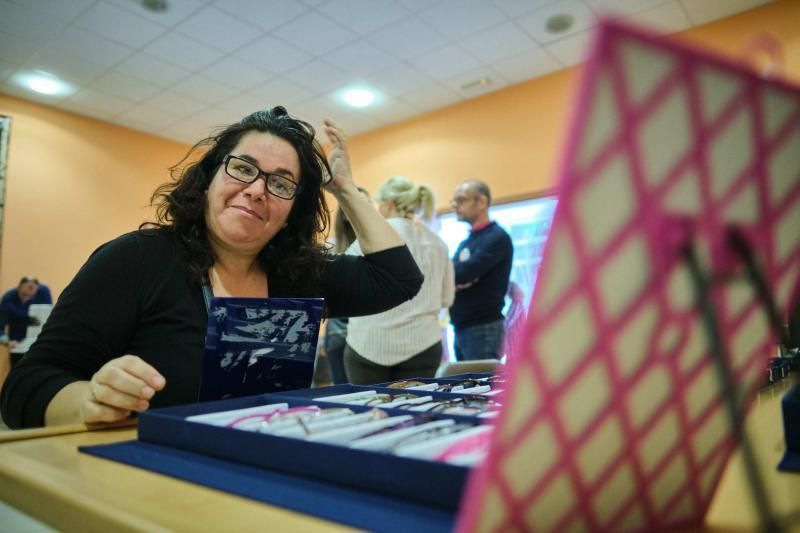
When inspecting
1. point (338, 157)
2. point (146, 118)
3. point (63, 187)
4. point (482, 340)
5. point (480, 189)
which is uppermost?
point (146, 118)

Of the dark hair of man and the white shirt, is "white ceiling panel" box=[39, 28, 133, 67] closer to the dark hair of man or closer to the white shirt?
the dark hair of man

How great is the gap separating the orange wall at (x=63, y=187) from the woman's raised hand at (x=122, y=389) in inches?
152

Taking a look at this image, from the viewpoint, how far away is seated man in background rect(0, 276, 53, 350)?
12.8ft

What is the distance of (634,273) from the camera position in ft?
0.69

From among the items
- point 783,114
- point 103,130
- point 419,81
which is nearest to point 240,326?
point 783,114

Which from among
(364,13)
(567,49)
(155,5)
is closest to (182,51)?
(155,5)

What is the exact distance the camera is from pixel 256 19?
326 cm

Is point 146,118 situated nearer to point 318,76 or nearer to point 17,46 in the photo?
point 17,46

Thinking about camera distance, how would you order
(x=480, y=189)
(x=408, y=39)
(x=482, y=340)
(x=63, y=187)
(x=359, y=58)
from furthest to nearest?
1. (x=63, y=187)
2. (x=359, y=58)
3. (x=408, y=39)
4. (x=480, y=189)
5. (x=482, y=340)

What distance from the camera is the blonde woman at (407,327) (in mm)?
1954

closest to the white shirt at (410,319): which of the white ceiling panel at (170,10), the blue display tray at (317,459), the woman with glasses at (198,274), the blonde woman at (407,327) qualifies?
the blonde woman at (407,327)

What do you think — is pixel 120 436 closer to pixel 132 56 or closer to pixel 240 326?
pixel 240 326

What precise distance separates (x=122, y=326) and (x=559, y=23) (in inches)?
130

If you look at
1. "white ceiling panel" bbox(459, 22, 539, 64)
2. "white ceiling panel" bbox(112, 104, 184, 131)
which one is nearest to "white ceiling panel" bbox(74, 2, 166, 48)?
"white ceiling panel" bbox(112, 104, 184, 131)
